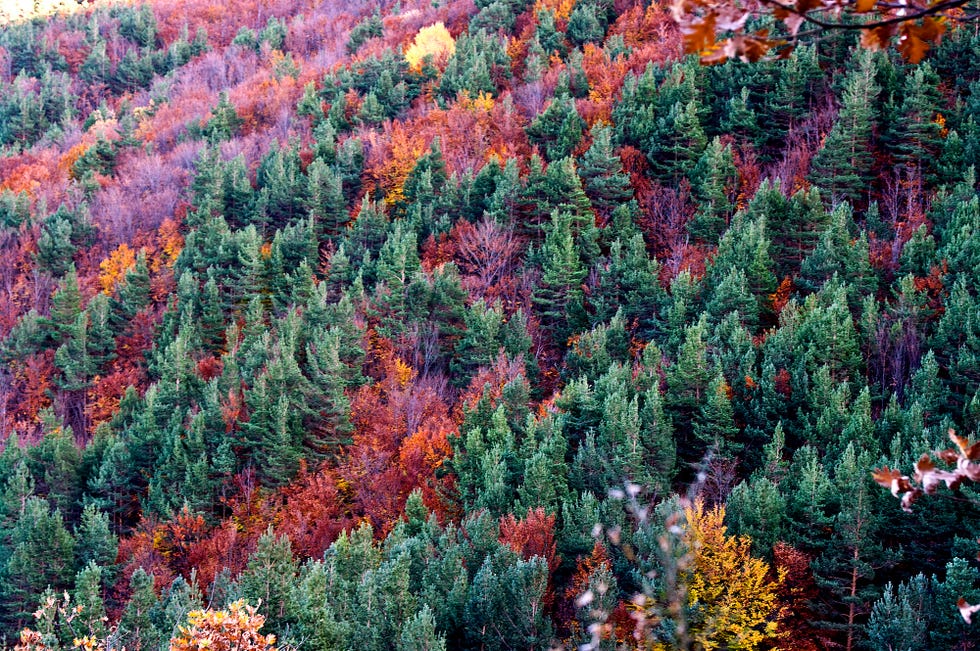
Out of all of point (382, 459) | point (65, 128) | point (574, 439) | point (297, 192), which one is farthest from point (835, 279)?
point (65, 128)

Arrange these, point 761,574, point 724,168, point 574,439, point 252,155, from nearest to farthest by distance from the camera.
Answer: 1. point 761,574
2. point 574,439
3. point 724,168
4. point 252,155

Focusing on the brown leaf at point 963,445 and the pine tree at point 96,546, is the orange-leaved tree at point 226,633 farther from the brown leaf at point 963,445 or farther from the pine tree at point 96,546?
the pine tree at point 96,546

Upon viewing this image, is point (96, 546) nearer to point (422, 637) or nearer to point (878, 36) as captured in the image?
point (422, 637)

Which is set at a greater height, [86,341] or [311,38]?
[311,38]

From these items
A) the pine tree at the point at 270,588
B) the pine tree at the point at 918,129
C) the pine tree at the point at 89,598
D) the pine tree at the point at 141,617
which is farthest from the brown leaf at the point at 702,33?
the pine tree at the point at 918,129

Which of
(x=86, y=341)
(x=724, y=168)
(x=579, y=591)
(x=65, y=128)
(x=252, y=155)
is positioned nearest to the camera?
(x=579, y=591)

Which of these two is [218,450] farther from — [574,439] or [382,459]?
[574,439]

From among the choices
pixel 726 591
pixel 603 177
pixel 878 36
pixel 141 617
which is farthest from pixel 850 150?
pixel 878 36

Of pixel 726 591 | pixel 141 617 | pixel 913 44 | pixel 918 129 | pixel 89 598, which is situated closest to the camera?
pixel 913 44
